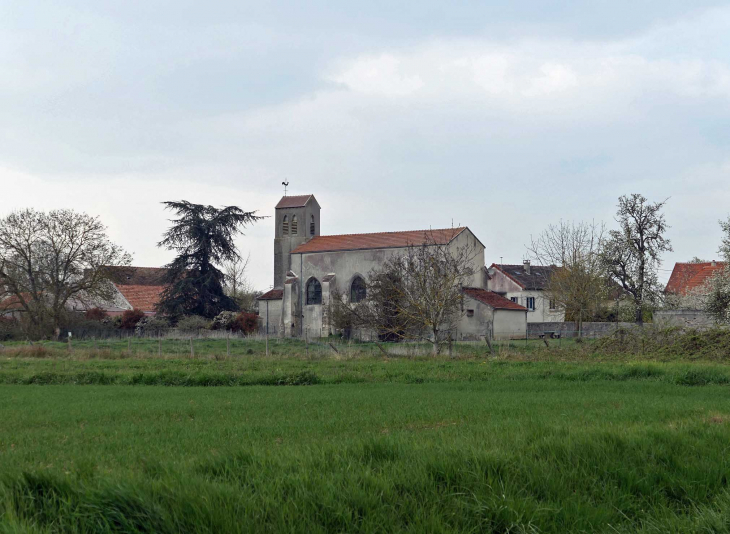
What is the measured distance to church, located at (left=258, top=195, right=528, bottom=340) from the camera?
59875 millimetres

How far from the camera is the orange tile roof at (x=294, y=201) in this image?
7506cm

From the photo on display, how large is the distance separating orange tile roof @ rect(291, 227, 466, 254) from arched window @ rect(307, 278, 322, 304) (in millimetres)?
3040

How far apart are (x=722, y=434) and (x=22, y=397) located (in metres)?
16.5

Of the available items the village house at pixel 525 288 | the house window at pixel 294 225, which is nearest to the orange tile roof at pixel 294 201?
the house window at pixel 294 225

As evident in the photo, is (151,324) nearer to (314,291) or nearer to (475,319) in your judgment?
(314,291)

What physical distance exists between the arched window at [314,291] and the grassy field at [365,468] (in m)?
52.0

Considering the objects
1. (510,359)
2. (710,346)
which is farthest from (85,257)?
(710,346)

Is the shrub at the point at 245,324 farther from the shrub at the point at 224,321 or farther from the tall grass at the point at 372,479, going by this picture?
the tall grass at the point at 372,479

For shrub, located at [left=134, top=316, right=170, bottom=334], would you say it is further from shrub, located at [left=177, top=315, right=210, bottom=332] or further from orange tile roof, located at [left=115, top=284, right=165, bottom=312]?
orange tile roof, located at [left=115, top=284, right=165, bottom=312]

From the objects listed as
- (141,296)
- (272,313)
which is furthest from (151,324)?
(141,296)

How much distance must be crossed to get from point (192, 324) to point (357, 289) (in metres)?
15.0

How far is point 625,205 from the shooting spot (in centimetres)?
5400

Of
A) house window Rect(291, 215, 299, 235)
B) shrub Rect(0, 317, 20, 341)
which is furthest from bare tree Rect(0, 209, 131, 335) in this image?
house window Rect(291, 215, 299, 235)

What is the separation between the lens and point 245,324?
65.8 metres
